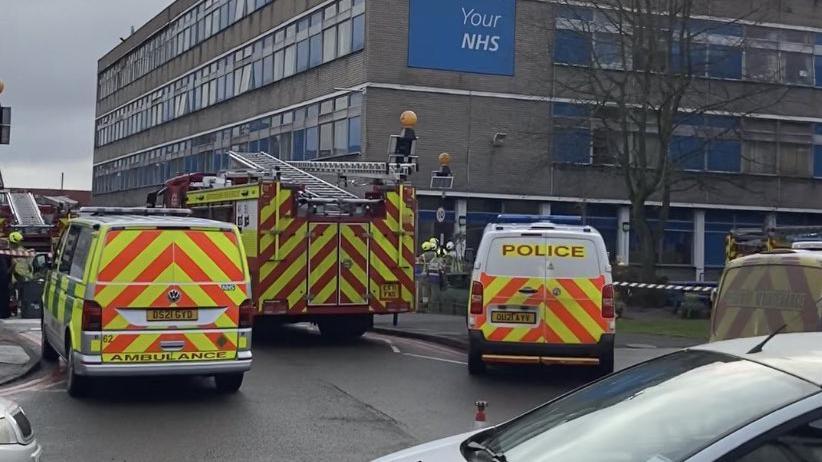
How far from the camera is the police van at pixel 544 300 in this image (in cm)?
1306

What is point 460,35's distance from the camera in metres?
39.1

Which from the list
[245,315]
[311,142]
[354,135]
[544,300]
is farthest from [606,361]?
[311,142]

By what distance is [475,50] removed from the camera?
39.5 m

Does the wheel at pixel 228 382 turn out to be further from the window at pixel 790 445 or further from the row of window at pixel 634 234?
the row of window at pixel 634 234

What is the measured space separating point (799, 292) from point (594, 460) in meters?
6.03

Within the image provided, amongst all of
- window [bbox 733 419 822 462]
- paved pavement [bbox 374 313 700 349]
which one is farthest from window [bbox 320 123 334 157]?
window [bbox 733 419 822 462]

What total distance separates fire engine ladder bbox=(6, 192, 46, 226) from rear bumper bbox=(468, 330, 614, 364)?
73.4ft

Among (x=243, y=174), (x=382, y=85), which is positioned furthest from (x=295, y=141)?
(x=243, y=174)

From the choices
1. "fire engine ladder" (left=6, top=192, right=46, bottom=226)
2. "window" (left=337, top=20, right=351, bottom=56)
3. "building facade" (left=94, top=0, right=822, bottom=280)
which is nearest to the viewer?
"fire engine ladder" (left=6, top=192, right=46, bottom=226)

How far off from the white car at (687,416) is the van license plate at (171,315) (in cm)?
689

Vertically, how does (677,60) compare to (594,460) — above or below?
above

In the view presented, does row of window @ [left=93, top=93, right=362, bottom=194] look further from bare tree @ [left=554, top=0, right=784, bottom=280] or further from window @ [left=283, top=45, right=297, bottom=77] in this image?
bare tree @ [left=554, top=0, right=784, bottom=280]

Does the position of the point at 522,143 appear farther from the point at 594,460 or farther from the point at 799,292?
the point at 594,460

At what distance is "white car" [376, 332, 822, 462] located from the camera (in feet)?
10.7
